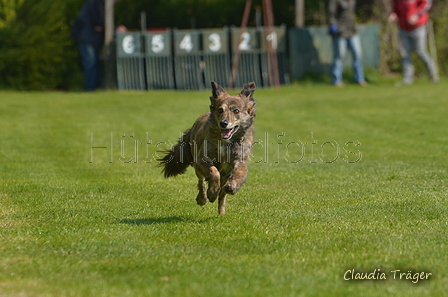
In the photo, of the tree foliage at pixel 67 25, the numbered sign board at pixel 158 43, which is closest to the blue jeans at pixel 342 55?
the tree foliage at pixel 67 25

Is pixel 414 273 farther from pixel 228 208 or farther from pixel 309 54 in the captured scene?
pixel 309 54

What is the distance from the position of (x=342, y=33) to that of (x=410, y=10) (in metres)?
1.90

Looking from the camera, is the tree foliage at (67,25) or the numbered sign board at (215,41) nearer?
the numbered sign board at (215,41)

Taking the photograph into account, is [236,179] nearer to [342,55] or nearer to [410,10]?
[342,55]

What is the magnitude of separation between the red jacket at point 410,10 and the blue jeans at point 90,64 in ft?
28.6

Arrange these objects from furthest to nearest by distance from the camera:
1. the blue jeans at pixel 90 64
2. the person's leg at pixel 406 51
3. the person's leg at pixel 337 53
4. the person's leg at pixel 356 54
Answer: the blue jeans at pixel 90 64 < the person's leg at pixel 406 51 < the person's leg at pixel 356 54 < the person's leg at pixel 337 53

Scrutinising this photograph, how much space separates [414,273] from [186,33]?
16973 mm

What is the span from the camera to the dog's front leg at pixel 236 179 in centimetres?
714

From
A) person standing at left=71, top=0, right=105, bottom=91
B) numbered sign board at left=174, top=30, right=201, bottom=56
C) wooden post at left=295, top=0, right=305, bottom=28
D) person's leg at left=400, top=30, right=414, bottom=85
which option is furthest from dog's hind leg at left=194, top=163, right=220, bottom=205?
wooden post at left=295, top=0, right=305, bottom=28

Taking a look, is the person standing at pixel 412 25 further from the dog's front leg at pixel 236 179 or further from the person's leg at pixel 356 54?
the dog's front leg at pixel 236 179

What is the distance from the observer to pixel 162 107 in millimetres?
17625

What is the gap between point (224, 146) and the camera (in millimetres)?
7594

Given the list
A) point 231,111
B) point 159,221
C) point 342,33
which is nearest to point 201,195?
point 159,221

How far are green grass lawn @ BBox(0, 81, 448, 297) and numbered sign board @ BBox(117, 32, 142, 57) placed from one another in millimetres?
5321
